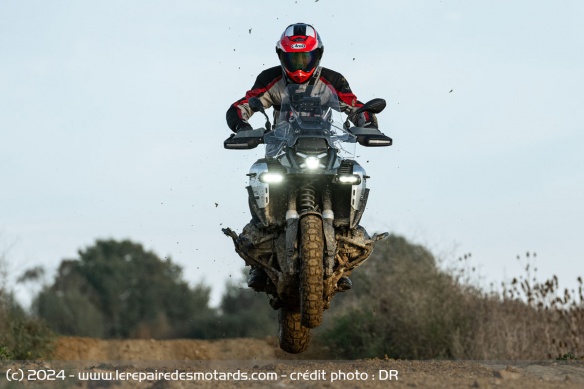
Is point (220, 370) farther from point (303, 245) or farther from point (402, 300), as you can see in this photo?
point (402, 300)

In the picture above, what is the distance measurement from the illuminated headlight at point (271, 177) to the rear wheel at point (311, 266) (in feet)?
2.09

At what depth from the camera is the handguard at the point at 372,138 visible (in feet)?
44.2

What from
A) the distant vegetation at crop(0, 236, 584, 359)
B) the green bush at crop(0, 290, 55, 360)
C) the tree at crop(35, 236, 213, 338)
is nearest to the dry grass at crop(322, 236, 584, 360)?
the distant vegetation at crop(0, 236, 584, 359)

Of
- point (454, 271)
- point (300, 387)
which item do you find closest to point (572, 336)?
point (454, 271)

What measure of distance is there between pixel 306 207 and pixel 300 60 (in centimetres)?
224

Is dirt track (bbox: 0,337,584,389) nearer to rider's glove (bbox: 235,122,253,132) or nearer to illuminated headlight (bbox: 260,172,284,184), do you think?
illuminated headlight (bbox: 260,172,284,184)

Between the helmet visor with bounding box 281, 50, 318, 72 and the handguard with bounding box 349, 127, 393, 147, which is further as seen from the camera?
the helmet visor with bounding box 281, 50, 318, 72

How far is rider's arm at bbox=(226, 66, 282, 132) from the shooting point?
14.2 meters

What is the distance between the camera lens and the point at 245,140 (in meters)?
13.5

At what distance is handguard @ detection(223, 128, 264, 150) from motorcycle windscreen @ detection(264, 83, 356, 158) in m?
0.16

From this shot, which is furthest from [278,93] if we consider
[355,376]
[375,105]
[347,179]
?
[355,376]

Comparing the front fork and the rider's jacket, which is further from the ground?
the rider's jacket

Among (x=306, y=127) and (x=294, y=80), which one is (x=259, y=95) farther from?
(x=306, y=127)

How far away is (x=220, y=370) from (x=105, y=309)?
5188cm
